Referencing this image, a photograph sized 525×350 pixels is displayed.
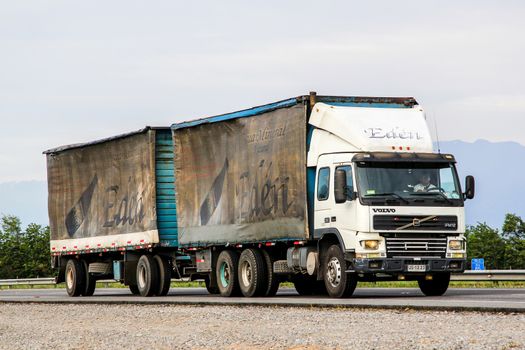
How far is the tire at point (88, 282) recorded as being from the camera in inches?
1304

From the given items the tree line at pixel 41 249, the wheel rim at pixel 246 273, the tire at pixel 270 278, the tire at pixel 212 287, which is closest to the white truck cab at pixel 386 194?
the tire at pixel 270 278

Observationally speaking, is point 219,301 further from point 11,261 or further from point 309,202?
point 11,261

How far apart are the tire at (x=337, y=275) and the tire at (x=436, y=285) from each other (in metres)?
1.86

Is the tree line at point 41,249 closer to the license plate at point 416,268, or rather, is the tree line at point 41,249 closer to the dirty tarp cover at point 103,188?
the dirty tarp cover at point 103,188

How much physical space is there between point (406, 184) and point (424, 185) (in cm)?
39

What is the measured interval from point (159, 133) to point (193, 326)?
1222 cm

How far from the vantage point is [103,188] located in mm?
32125

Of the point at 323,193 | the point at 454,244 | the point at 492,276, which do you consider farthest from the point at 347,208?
the point at 492,276

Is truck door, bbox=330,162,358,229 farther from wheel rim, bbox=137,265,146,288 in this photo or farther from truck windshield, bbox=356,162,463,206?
wheel rim, bbox=137,265,146,288

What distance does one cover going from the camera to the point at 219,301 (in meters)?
23.6

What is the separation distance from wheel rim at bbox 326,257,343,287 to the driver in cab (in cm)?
207

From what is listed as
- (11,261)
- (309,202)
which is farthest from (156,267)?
(11,261)

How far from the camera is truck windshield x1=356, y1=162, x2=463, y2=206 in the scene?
2256cm

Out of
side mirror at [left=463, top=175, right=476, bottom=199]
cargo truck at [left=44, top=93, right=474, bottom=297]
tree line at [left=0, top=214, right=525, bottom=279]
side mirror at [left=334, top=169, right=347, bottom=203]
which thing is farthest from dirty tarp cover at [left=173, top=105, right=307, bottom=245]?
tree line at [left=0, top=214, right=525, bottom=279]
